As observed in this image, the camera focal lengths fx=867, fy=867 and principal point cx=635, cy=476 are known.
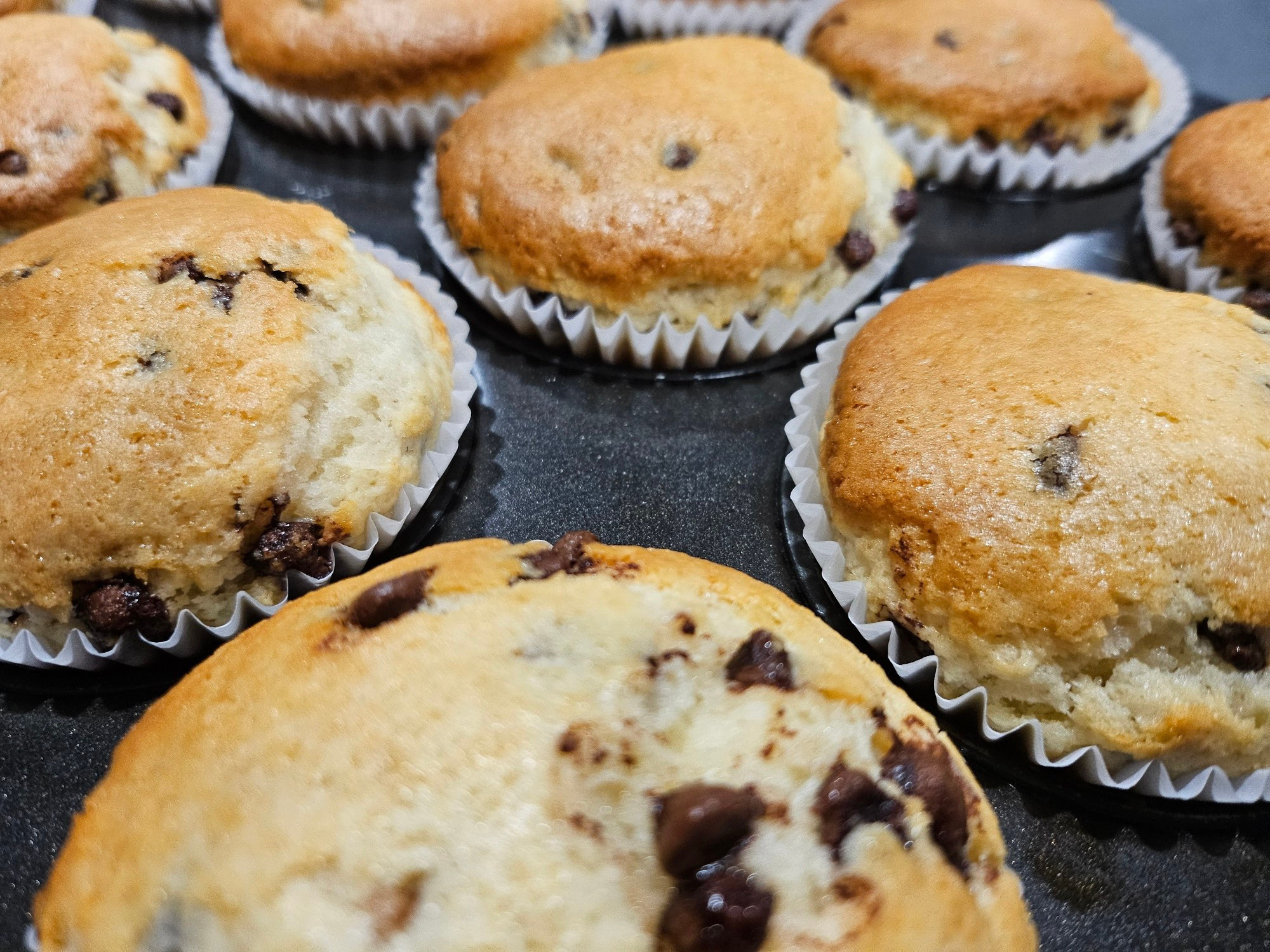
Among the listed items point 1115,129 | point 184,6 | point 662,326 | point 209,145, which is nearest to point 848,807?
point 662,326

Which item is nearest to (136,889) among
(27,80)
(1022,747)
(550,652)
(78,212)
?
(550,652)

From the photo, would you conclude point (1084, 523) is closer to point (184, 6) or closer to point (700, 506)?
point (700, 506)

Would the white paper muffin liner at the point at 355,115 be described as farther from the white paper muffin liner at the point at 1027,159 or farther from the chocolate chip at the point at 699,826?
the chocolate chip at the point at 699,826

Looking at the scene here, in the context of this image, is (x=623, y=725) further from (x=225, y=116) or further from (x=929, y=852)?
(x=225, y=116)

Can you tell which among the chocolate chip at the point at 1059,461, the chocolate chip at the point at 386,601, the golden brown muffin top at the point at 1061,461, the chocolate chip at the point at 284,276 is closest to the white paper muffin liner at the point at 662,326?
the golden brown muffin top at the point at 1061,461

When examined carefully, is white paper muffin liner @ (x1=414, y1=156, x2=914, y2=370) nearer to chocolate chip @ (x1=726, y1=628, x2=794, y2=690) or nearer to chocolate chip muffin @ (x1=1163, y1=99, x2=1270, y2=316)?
chocolate chip muffin @ (x1=1163, y1=99, x2=1270, y2=316)

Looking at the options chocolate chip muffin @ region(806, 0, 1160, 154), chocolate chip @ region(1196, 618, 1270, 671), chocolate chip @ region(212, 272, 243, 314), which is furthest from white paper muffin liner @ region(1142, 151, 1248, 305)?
chocolate chip @ region(212, 272, 243, 314)
